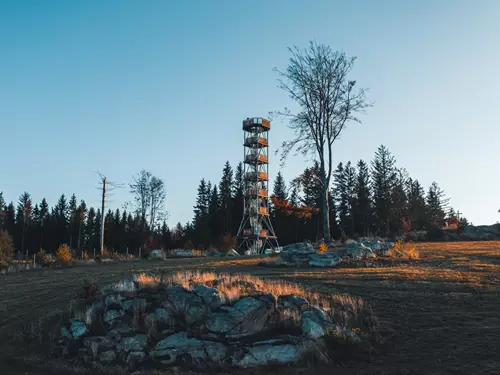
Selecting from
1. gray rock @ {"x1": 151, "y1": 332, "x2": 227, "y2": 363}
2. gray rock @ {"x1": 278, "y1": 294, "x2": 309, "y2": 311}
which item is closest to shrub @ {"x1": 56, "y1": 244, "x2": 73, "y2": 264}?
gray rock @ {"x1": 151, "y1": 332, "x2": 227, "y2": 363}

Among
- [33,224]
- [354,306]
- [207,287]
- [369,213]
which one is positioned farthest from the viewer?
[33,224]

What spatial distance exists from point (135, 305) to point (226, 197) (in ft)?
205

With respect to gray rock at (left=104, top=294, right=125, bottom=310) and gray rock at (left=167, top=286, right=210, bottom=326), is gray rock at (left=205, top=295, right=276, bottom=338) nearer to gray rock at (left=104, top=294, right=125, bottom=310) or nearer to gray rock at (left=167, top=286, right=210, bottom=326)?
gray rock at (left=167, top=286, right=210, bottom=326)

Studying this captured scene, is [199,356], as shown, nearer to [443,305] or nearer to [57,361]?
[57,361]

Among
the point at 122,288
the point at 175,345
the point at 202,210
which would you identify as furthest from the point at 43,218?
the point at 175,345

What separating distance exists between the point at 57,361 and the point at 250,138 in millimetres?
37868

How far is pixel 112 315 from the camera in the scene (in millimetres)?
10969

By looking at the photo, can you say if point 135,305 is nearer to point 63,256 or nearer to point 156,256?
point 156,256

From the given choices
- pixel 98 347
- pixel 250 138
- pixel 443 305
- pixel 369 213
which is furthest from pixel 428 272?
pixel 369 213

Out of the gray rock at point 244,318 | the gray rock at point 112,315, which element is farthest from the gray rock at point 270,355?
the gray rock at point 112,315

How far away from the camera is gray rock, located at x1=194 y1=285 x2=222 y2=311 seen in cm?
1051

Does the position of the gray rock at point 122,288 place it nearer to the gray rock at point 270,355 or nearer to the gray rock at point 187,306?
the gray rock at point 187,306

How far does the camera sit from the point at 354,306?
10.6 meters

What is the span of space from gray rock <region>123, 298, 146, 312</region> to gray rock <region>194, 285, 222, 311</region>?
1393mm
